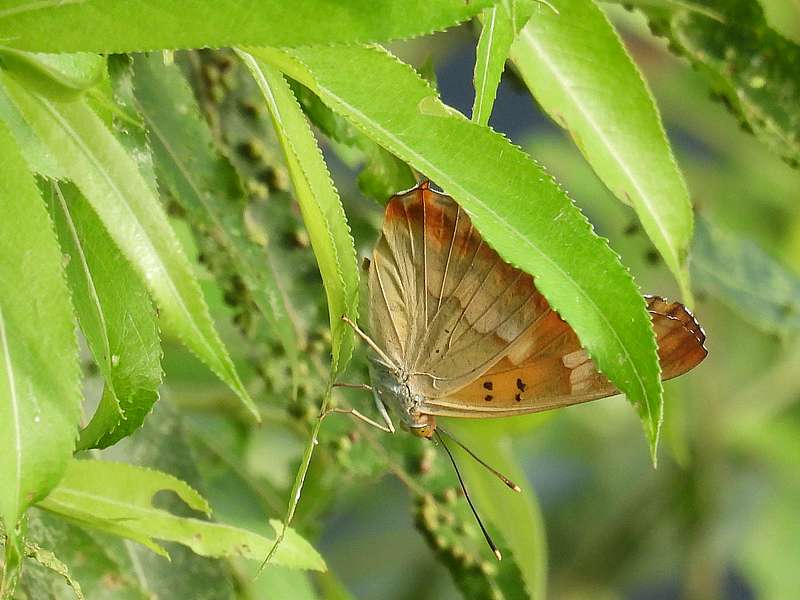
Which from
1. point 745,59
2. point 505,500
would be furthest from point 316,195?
point 505,500

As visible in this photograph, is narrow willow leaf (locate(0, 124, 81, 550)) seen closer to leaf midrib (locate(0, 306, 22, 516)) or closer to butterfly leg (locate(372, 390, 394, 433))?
leaf midrib (locate(0, 306, 22, 516))

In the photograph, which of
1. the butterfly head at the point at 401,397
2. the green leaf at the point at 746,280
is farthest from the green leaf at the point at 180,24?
the green leaf at the point at 746,280

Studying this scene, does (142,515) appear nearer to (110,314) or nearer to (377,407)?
(110,314)

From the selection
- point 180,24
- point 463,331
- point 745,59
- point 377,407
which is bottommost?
point 377,407

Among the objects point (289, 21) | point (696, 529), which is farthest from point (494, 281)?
point (696, 529)

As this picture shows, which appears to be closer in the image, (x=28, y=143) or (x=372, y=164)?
(x=28, y=143)

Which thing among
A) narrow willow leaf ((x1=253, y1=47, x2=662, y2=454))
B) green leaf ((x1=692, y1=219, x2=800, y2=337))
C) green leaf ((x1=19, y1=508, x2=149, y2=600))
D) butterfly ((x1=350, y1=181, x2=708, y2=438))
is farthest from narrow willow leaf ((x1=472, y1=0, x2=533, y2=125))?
green leaf ((x1=692, y1=219, x2=800, y2=337))

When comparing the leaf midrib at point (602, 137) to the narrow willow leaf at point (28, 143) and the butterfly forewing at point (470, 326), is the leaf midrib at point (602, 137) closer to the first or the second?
the butterfly forewing at point (470, 326)
